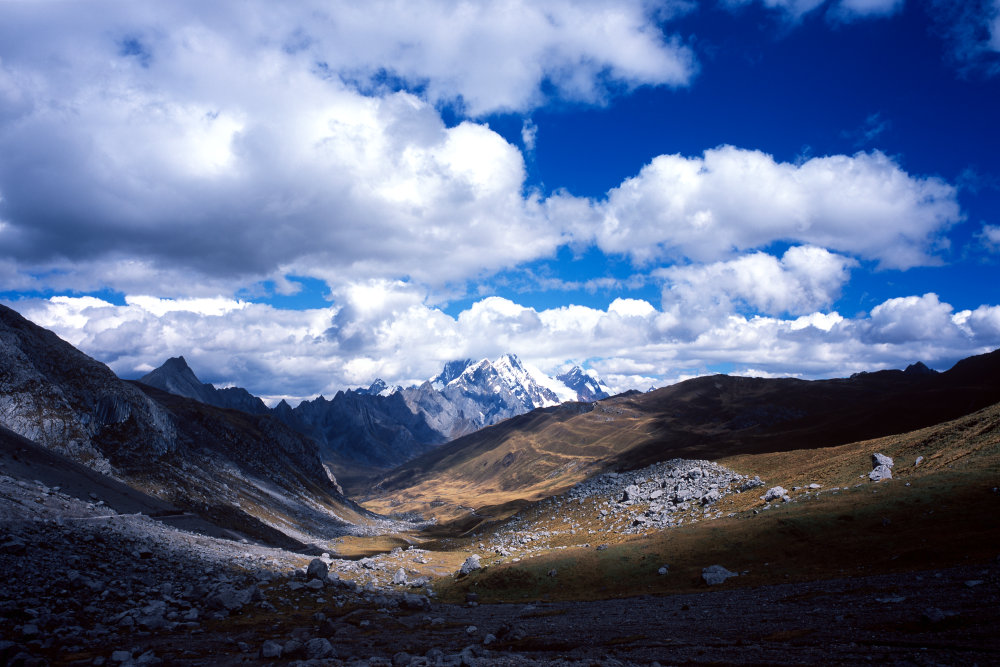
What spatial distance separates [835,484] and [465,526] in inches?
5018

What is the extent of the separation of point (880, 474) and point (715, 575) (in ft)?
112

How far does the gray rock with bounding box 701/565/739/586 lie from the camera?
4688cm

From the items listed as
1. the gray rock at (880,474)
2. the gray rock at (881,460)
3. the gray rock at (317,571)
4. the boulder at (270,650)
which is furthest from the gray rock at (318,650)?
the gray rock at (881,460)

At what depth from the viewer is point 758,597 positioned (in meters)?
38.3

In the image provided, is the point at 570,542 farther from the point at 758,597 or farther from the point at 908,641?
the point at 908,641

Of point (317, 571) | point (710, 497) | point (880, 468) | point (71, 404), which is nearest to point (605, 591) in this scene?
point (317, 571)

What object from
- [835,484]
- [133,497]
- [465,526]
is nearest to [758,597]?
[835,484]

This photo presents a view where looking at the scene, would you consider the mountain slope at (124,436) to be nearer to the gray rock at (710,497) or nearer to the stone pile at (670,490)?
the stone pile at (670,490)

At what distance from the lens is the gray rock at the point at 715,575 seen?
46875 mm

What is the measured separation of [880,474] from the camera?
213 feet

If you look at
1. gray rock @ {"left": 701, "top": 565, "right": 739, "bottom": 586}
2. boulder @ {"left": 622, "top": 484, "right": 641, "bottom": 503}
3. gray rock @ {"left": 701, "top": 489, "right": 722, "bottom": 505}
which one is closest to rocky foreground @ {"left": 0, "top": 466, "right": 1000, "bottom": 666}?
gray rock @ {"left": 701, "top": 565, "right": 739, "bottom": 586}

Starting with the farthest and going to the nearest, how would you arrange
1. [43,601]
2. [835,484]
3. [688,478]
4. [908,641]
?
[688,478]
[835,484]
[43,601]
[908,641]

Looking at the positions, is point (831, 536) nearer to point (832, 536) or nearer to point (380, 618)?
point (832, 536)

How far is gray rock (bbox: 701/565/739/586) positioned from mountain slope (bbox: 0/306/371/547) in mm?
83431
